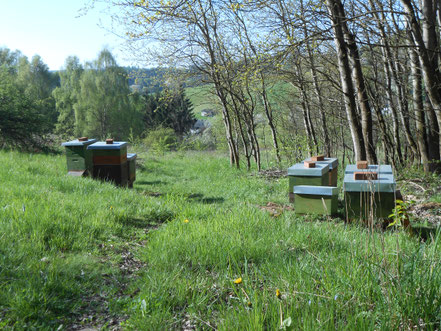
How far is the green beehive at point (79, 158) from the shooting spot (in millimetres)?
→ 7441

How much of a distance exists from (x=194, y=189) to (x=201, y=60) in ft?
16.2

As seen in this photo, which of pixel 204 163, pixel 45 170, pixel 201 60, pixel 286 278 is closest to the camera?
pixel 286 278

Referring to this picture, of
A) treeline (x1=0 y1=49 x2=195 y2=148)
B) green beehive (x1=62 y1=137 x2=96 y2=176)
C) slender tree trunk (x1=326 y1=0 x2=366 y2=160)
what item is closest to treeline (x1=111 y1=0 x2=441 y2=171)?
slender tree trunk (x1=326 y1=0 x2=366 y2=160)

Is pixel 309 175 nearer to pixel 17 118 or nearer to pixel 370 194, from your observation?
pixel 370 194

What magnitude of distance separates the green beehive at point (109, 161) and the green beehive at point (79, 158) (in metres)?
0.11

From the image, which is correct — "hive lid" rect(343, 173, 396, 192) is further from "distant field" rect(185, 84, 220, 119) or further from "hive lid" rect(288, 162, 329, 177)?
"distant field" rect(185, 84, 220, 119)

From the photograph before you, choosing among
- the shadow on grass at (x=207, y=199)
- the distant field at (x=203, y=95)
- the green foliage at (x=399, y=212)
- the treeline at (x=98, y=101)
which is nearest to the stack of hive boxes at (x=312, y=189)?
the green foliage at (x=399, y=212)

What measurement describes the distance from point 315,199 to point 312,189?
16 cm

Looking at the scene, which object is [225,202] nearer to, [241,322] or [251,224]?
[251,224]

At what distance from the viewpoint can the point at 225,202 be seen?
680 cm

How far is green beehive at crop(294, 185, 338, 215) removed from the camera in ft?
16.0

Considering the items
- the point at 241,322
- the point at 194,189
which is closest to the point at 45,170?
the point at 194,189

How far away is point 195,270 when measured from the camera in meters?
3.27

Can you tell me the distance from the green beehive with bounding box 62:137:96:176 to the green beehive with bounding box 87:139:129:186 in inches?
4.2
